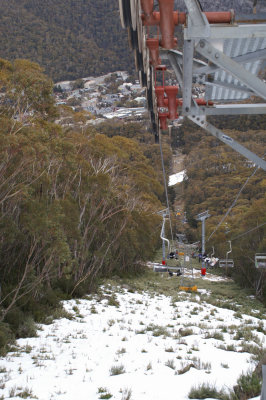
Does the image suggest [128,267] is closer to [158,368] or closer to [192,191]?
[158,368]

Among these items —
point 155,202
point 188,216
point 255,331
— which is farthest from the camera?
point 188,216

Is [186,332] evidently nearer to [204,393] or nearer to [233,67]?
[204,393]

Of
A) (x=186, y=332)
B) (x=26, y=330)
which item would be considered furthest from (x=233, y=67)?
(x=186, y=332)

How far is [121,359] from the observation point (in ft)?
32.6

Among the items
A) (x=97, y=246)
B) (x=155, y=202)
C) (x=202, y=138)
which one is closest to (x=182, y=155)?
(x=202, y=138)

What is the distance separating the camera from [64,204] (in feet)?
55.6

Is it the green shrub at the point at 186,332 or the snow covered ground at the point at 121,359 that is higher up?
the snow covered ground at the point at 121,359

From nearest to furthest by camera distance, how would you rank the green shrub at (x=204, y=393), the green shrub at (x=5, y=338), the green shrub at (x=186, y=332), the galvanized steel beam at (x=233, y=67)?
the galvanized steel beam at (x=233, y=67) < the green shrub at (x=204, y=393) < the green shrub at (x=5, y=338) < the green shrub at (x=186, y=332)

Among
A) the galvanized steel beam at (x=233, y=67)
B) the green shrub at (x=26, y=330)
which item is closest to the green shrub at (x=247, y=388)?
the galvanized steel beam at (x=233, y=67)

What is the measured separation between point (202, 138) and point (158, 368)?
458 ft

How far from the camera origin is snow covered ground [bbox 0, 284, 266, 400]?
302 inches

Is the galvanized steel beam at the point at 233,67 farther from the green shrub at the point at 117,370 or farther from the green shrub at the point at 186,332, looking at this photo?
the green shrub at the point at 186,332

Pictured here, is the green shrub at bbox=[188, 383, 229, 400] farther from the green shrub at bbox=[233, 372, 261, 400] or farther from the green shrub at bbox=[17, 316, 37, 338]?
the green shrub at bbox=[17, 316, 37, 338]

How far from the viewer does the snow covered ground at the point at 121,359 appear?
7676mm
